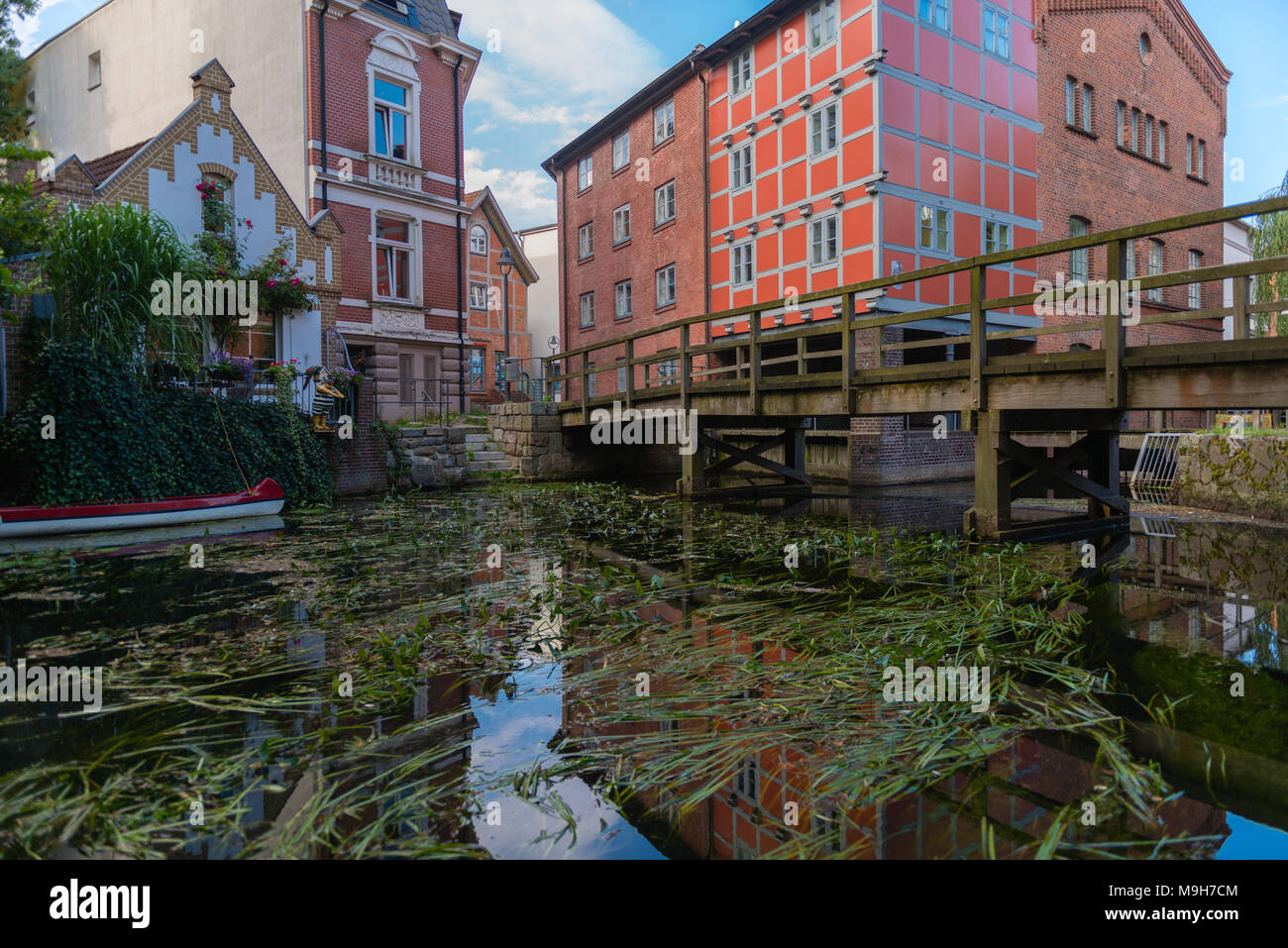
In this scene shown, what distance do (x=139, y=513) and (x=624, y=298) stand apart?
19264mm

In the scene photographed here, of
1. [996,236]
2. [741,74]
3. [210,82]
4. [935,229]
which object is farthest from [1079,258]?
[210,82]

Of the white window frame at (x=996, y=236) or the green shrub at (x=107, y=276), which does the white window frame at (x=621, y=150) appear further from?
the green shrub at (x=107, y=276)

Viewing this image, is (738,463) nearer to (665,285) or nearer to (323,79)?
(665,285)

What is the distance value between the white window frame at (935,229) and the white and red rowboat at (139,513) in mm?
14238

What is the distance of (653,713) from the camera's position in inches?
124

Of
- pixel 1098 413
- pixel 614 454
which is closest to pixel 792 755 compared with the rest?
pixel 1098 413

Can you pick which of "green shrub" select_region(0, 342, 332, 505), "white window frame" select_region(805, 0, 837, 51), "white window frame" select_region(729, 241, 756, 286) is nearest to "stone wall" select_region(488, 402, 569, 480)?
"green shrub" select_region(0, 342, 332, 505)

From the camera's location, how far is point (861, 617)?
4609 mm

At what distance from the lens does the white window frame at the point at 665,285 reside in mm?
23969

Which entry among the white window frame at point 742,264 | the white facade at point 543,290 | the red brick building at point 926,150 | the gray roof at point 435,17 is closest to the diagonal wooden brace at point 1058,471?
the red brick building at point 926,150

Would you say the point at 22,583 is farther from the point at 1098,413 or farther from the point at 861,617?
the point at 1098,413

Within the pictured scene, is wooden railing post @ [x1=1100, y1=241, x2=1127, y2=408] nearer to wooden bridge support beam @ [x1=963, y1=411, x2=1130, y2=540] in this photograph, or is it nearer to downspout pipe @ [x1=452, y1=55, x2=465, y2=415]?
wooden bridge support beam @ [x1=963, y1=411, x2=1130, y2=540]

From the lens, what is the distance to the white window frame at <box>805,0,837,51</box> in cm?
1790

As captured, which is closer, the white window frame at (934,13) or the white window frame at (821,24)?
the white window frame at (934,13)
